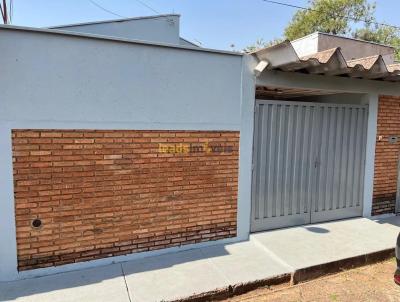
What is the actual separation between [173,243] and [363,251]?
2853 millimetres

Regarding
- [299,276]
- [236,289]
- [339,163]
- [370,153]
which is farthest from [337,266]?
[370,153]

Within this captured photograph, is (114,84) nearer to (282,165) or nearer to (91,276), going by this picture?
(91,276)

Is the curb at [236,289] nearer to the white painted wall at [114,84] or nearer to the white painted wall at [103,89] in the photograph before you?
the white painted wall at [103,89]

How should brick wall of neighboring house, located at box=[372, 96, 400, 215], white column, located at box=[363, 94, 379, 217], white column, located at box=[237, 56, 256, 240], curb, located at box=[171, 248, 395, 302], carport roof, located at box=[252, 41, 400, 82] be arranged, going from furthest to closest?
brick wall of neighboring house, located at box=[372, 96, 400, 215]
white column, located at box=[363, 94, 379, 217]
white column, located at box=[237, 56, 256, 240]
carport roof, located at box=[252, 41, 400, 82]
curb, located at box=[171, 248, 395, 302]

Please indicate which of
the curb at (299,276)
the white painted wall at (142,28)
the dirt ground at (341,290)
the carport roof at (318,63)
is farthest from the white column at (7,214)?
the white painted wall at (142,28)

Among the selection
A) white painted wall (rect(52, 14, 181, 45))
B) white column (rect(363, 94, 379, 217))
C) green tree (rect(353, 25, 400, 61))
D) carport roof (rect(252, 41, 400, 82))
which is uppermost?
green tree (rect(353, 25, 400, 61))

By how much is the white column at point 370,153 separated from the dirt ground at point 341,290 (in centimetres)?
208

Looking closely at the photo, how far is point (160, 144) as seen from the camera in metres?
4.37

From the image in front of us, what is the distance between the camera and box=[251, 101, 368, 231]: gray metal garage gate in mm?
5324

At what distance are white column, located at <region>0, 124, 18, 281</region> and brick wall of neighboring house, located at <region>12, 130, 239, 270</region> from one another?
2.6 inches

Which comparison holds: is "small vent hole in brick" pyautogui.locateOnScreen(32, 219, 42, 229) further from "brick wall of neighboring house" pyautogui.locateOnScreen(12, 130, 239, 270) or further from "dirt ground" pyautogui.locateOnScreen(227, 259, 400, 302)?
"dirt ground" pyautogui.locateOnScreen(227, 259, 400, 302)

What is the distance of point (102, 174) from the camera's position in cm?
408

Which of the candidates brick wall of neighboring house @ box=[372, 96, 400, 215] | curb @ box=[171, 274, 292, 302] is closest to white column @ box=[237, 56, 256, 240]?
curb @ box=[171, 274, 292, 302]

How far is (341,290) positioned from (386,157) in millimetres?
3561
